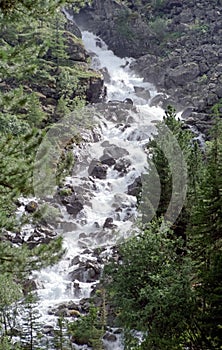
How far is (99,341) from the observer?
18625 millimetres

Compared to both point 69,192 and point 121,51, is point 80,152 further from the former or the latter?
point 121,51

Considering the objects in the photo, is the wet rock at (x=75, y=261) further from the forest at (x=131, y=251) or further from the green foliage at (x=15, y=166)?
the green foliage at (x=15, y=166)

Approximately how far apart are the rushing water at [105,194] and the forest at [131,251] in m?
1.87

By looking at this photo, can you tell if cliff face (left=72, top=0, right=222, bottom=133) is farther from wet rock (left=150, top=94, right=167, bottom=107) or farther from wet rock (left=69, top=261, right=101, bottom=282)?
wet rock (left=69, top=261, right=101, bottom=282)

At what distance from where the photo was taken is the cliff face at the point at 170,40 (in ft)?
192

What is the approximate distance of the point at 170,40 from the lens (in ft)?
242

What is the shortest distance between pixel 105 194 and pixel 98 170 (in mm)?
3000

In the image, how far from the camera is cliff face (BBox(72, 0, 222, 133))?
58588 millimetres

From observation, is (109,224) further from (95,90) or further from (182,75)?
(182,75)

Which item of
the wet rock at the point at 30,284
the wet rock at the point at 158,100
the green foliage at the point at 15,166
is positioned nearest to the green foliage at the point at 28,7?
the green foliage at the point at 15,166

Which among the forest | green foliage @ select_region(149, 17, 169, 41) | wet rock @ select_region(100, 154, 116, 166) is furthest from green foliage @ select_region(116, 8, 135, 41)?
the forest

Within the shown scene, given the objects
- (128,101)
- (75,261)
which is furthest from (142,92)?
(75,261)

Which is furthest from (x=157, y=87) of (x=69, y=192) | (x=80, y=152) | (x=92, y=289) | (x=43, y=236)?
(x=92, y=289)

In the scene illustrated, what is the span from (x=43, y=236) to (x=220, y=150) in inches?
493
